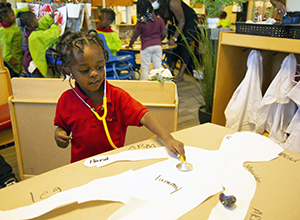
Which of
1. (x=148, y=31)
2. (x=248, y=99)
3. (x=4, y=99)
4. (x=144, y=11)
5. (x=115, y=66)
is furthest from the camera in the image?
(x=148, y=31)

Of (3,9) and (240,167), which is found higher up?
(3,9)

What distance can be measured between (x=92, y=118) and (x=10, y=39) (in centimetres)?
272

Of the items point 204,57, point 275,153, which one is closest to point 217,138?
point 275,153

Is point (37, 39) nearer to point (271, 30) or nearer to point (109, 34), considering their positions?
point (109, 34)

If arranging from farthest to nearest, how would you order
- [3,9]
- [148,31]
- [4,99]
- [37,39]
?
[148,31], [3,9], [37,39], [4,99]

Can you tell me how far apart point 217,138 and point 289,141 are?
32.1 inches

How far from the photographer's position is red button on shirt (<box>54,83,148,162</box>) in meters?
1.06

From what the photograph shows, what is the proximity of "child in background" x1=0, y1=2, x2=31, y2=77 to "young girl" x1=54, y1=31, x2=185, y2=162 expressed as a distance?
2.52 m

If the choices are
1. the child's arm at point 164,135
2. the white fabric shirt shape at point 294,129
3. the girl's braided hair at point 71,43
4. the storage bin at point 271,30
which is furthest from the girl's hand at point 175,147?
the storage bin at point 271,30

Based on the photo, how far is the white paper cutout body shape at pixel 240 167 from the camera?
59 cm

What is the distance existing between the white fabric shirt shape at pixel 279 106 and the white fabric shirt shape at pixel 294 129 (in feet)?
0.17

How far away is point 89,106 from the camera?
3.37 feet

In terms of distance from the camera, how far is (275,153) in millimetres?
858

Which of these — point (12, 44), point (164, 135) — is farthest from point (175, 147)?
point (12, 44)
